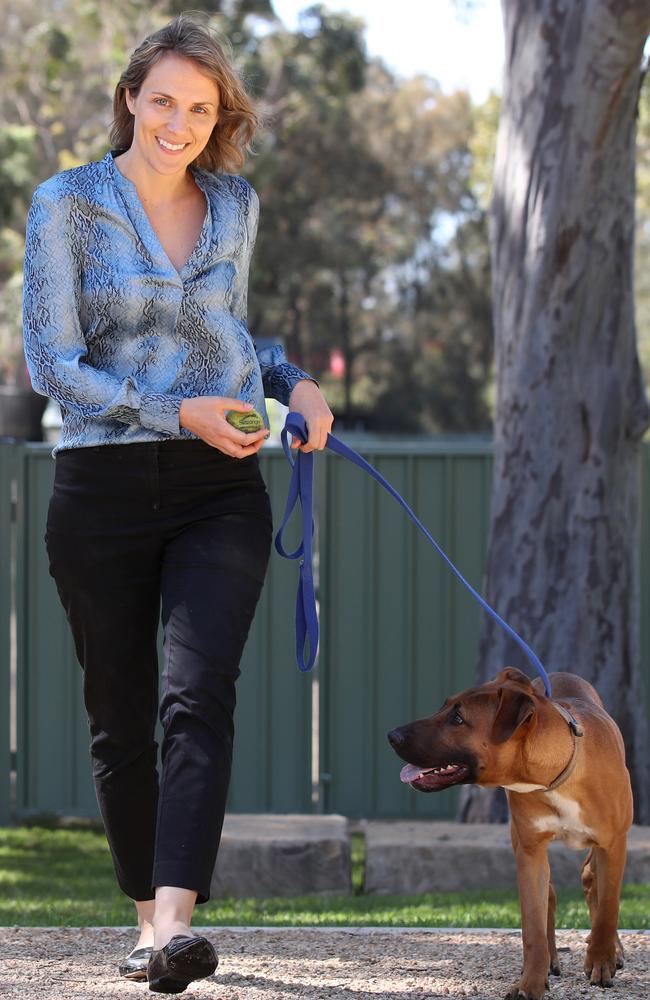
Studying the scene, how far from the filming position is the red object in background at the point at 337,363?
4588 centimetres

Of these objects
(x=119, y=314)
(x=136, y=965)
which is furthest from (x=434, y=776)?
(x=119, y=314)

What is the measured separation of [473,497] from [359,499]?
2.04 ft

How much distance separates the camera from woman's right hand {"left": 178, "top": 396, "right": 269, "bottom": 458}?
3.14 meters

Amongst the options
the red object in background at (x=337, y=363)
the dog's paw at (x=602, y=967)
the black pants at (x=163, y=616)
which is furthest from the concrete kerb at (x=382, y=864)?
the red object in background at (x=337, y=363)

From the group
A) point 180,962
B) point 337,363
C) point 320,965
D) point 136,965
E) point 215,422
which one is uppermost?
point 337,363

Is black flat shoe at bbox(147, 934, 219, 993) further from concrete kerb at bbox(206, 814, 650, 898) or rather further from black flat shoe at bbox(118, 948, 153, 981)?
concrete kerb at bbox(206, 814, 650, 898)

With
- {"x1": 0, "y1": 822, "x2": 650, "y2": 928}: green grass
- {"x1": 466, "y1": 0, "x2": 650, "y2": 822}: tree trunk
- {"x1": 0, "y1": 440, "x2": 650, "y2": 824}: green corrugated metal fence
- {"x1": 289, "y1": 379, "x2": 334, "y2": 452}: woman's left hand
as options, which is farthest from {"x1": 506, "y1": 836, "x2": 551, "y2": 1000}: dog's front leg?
{"x1": 0, "y1": 440, "x2": 650, "y2": 824}: green corrugated metal fence

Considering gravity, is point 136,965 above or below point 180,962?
below

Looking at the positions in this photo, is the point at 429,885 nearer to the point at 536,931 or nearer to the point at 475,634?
the point at 475,634

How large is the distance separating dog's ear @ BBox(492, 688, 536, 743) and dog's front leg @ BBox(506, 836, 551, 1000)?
31 cm

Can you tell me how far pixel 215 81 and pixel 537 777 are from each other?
6.12 feet

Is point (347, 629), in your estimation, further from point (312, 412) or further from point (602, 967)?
point (312, 412)

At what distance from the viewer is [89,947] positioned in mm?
4086

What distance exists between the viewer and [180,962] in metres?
2.90
